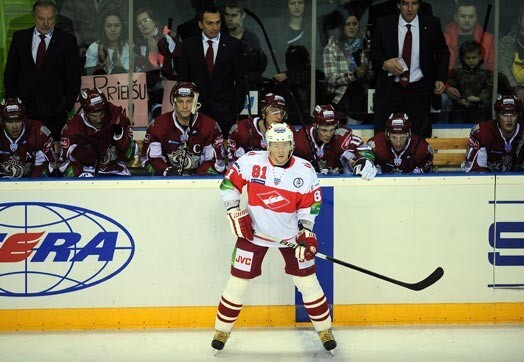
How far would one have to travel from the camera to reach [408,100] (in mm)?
7465

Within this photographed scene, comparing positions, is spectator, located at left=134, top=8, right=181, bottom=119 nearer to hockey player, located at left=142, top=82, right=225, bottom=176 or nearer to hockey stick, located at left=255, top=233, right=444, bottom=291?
hockey player, located at left=142, top=82, right=225, bottom=176

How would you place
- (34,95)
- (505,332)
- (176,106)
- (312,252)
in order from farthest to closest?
(34,95), (176,106), (505,332), (312,252)

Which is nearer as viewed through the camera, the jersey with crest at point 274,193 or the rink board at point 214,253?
the jersey with crest at point 274,193

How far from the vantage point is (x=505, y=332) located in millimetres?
6008

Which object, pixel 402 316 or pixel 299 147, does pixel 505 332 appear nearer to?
pixel 402 316

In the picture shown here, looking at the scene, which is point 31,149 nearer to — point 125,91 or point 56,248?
point 56,248

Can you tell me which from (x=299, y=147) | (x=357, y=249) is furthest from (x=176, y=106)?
(x=357, y=249)

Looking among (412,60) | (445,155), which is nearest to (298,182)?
(412,60)

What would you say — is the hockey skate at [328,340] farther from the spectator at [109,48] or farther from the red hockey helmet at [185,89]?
the spectator at [109,48]

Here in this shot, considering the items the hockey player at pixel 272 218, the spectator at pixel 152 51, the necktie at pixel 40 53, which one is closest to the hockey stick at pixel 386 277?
the hockey player at pixel 272 218

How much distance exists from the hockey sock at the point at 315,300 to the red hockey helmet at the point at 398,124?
150 centimetres

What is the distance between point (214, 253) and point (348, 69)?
2.70 metres

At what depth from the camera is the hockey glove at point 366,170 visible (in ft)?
19.8

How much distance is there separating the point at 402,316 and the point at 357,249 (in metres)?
0.48
